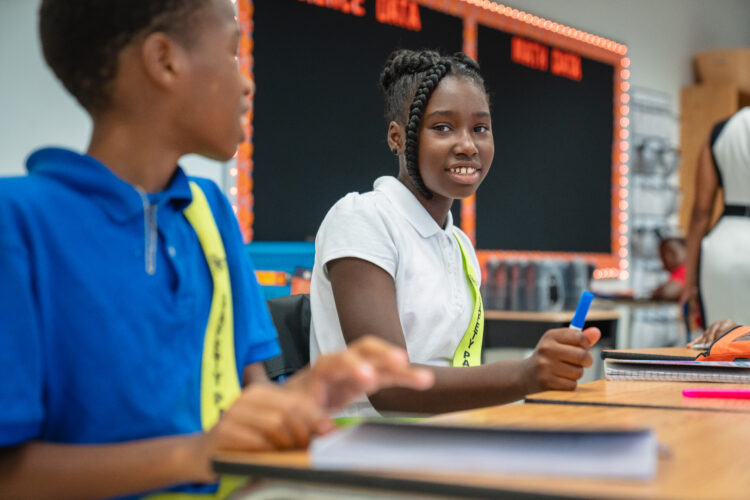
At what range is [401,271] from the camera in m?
1.54

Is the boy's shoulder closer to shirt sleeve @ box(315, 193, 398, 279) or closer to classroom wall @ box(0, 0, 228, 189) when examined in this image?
shirt sleeve @ box(315, 193, 398, 279)

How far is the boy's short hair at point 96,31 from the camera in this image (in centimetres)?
93

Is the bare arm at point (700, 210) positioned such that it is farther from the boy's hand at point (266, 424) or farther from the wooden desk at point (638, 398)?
the boy's hand at point (266, 424)

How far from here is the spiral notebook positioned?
137 centimetres

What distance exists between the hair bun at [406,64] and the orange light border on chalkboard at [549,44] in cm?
205

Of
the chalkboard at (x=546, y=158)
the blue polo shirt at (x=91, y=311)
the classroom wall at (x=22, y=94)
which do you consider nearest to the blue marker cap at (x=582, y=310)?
the blue polo shirt at (x=91, y=311)

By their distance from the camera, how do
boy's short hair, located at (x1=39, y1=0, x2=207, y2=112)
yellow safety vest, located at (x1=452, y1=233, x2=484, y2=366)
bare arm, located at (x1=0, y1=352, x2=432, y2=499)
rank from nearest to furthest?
bare arm, located at (x1=0, y1=352, x2=432, y2=499) → boy's short hair, located at (x1=39, y1=0, x2=207, y2=112) → yellow safety vest, located at (x1=452, y1=233, x2=484, y2=366)

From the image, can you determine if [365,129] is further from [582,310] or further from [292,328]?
[582,310]

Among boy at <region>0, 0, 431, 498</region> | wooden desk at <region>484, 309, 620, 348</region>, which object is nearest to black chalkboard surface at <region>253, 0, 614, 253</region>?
wooden desk at <region>484, 309, 620, 348</region>

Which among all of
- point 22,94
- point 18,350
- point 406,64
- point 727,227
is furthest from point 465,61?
point 22,94

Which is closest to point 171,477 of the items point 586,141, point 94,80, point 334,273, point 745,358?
point 94,80

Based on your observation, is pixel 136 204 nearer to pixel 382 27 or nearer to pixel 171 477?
pixel 171 477

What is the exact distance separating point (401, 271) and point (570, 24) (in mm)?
4767

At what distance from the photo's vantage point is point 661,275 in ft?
21.5
